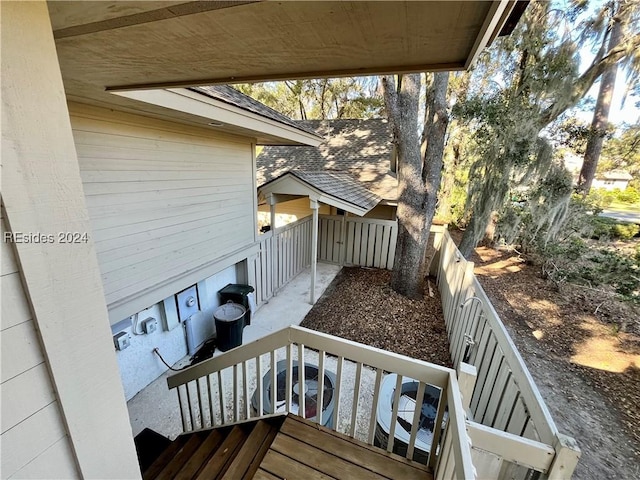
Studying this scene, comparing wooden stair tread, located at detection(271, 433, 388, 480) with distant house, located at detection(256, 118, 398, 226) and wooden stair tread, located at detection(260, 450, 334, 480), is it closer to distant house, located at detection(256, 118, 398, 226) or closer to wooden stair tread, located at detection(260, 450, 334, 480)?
wooden stair tread, located at detection(260, 450, 334, 480)

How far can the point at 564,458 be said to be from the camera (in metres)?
1.49

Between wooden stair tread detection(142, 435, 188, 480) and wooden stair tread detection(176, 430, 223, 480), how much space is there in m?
0.35

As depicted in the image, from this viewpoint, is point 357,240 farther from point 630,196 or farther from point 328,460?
point 630,196

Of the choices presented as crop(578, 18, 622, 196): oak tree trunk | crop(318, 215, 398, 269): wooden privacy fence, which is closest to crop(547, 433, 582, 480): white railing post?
crop(318, 215, 398, 269): wooden privacy fence

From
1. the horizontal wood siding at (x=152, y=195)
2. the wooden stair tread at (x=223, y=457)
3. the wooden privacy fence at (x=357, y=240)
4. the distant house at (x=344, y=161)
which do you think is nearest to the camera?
the wooden stair tread at (x=223, y=457)

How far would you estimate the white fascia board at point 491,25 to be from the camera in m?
0.86

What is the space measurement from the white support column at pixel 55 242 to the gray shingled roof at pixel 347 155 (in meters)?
8.74

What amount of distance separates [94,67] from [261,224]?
924 cm

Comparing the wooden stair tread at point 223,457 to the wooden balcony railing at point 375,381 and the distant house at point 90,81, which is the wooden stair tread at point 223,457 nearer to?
the wooden balcony railing at point 375,381

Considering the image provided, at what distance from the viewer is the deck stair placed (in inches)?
75.6

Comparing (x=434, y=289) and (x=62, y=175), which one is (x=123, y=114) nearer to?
(x=62, y=175)

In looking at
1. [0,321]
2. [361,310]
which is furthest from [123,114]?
[361,310]

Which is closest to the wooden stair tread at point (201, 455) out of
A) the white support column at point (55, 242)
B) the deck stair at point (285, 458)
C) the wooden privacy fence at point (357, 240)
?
the deck stair at point (285, 458)

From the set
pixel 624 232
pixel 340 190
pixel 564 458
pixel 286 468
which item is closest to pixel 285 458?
pixel 286 468
